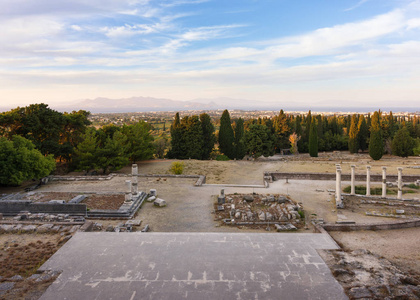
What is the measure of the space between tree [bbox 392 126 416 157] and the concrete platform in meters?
35.4

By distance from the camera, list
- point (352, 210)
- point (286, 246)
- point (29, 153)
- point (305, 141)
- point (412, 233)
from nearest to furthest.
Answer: point (286, 246) → point (412, 233) → point (352, 210) → point (29, 153) → point (305, 141)

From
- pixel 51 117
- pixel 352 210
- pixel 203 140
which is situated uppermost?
pixel 51 117

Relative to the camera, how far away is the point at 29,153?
17969 mm

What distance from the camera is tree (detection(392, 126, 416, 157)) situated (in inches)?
1485

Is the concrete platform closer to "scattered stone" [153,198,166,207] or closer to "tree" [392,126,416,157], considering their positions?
"scattered stone" [153,198,166,207]

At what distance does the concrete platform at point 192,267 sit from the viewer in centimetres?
663

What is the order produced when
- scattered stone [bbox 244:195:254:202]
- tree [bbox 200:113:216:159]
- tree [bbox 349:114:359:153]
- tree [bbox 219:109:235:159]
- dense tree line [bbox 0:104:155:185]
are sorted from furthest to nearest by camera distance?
1. tree [bbox 349:114:359:153]
2. tree [bbox 219:109:235:159]
3. tree [bbox 200:113:216:159]
4. dense tree line [bbox 0:104:155:185]
5. scattered stone [bbox 244:195:254:202]

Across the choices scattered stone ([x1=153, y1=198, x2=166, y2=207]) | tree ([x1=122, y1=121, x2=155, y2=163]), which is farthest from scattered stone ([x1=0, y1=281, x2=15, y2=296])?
tree ([x1=122, y1=121, x2=155, y2=163])

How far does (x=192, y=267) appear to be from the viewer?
A: 7.71 meters

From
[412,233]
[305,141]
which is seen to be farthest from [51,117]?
[305,141]

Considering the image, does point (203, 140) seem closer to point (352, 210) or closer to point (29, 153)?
point (29, 153)

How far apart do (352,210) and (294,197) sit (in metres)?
3.12

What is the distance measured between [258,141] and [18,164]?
2480 cm

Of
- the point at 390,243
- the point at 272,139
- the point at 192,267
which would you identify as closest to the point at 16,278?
the point at 192,267
